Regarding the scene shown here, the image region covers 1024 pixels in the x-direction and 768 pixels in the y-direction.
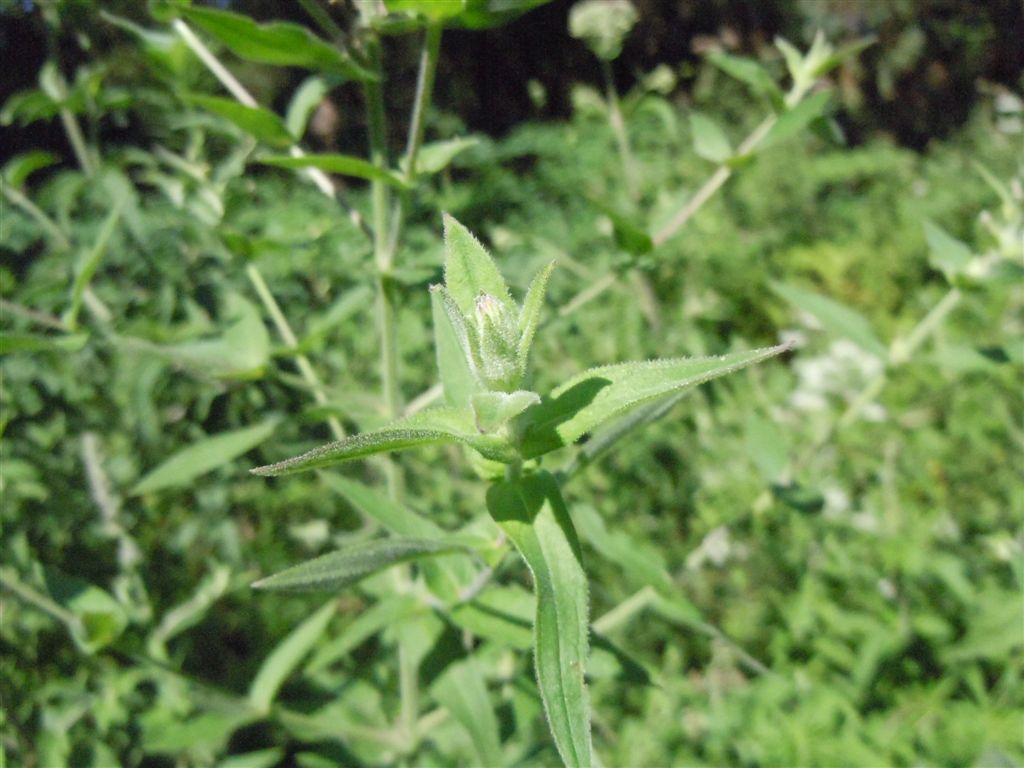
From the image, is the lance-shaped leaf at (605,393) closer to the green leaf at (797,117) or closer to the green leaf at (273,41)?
the green leaf at (273,41)

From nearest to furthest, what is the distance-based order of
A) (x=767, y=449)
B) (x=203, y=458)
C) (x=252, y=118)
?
(x=252, y=118) → (x=203, y=458) → (x=767, y=449)

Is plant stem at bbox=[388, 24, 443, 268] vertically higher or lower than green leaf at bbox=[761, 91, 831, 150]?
higher

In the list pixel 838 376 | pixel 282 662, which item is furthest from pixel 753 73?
pixel 838 376

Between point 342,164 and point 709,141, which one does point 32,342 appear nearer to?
point 342,164

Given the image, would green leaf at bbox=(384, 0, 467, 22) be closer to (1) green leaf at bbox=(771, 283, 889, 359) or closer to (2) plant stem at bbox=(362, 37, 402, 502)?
(2) plant stem at bbox=(362, 37, 402, 502)

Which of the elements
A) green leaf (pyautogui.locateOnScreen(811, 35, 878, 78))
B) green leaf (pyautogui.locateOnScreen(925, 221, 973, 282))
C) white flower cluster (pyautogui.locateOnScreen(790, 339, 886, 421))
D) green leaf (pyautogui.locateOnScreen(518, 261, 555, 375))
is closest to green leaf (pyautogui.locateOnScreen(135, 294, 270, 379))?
green leaf (pyautogui.locateOnScreen(518, 261, 555, 375))

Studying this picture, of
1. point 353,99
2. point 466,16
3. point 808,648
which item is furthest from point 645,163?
point 466,16

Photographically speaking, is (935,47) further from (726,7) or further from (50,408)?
(50,408)
